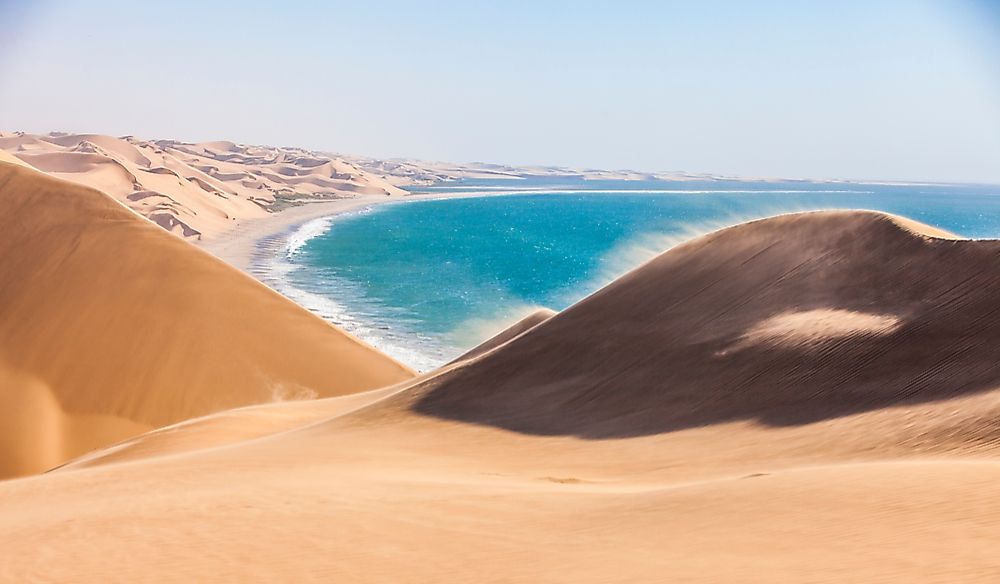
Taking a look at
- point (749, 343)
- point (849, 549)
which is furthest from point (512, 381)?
point (849, 549)

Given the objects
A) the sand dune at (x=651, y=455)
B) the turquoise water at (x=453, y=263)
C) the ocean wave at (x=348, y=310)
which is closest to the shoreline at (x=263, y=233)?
the ocean wave at (x=348, y=310)

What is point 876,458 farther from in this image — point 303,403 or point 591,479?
point 303,403

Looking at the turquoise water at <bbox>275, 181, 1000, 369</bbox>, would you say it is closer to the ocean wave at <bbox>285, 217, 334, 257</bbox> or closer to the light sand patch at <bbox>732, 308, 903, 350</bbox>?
the ocean wave at <bbox>285, 217, 334, 257</bbox>

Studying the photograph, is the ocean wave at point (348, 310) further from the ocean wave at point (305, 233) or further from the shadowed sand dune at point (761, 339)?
the shadowed sand dune at point (761, 339)

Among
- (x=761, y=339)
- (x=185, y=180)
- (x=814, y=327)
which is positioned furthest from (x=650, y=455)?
(x=185, y=180)

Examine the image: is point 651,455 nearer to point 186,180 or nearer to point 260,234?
point 260,234

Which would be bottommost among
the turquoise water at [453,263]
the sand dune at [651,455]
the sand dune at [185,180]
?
the turquoise water at [453,263]

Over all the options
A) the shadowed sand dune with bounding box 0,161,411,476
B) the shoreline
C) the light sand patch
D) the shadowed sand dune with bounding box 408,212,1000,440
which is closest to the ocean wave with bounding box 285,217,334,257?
the shoreline
